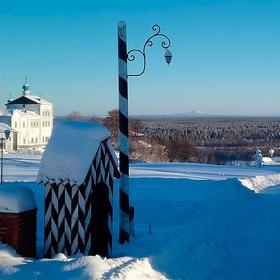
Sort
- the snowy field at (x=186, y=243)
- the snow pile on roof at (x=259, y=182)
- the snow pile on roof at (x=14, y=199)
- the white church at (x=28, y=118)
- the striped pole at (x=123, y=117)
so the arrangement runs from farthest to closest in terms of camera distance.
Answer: the white church at (x=28, y=118) < the snow pile on roof at (x=259, y=182) < the striped pole at (x=123, y=117) < the snow pile on roof at (x=14, y=199) < the snowy field at (x=186, y=243)

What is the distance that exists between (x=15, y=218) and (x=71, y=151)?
133 cm

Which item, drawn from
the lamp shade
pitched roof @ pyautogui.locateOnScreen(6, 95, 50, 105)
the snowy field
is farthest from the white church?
the lamp shade

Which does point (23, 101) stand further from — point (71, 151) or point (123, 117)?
point (71, 151)

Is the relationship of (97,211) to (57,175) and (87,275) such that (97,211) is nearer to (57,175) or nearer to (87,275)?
(57,175)

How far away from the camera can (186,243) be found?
9781 mm

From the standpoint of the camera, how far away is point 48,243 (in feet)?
26.6

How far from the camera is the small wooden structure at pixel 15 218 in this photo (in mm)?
7773

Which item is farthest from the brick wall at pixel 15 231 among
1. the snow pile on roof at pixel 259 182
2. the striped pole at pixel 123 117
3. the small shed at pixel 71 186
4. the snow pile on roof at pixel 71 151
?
the snow pile on roof at pixel 259 182

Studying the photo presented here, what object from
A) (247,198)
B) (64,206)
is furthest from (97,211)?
(247,198)

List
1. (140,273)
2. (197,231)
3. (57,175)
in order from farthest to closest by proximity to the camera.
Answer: (197,231)
(57,175)
(140,273)

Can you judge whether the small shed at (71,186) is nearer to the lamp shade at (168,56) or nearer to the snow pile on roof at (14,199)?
the snow pile on roof at (14,199)

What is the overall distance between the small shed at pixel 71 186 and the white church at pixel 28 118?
5083cm

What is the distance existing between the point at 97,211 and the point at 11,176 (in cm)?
1175

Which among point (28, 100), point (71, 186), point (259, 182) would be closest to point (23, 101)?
point (28, 100)
